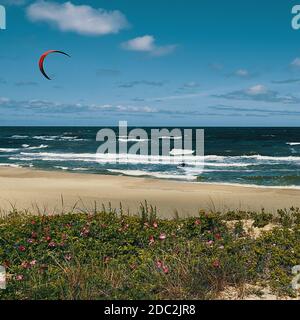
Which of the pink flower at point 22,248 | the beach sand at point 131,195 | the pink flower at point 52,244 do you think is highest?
the pink flower at point 52,244

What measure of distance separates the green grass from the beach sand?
5278 mm

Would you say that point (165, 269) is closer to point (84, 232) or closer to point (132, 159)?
point (84, 232)

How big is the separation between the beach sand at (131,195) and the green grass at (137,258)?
5278 millimetres

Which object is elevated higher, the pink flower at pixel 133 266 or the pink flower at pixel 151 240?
the pink flower at pixel 151 240

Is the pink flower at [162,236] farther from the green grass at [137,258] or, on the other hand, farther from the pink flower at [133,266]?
the pink flower at [133,266]

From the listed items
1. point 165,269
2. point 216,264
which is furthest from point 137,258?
point 216,264

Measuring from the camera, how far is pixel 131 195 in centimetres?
1772

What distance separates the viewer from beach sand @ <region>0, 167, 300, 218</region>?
1441 cm

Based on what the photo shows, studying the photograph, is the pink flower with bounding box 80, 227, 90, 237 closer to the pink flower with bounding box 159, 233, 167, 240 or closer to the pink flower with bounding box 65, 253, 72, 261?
the pink flower with bounding box 65, 253, 72, 261

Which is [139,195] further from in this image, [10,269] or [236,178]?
[10,269]

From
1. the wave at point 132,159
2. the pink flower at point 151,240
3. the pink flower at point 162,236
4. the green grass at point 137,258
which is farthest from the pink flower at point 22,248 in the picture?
the wave at point 132,159

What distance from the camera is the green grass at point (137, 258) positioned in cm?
488
